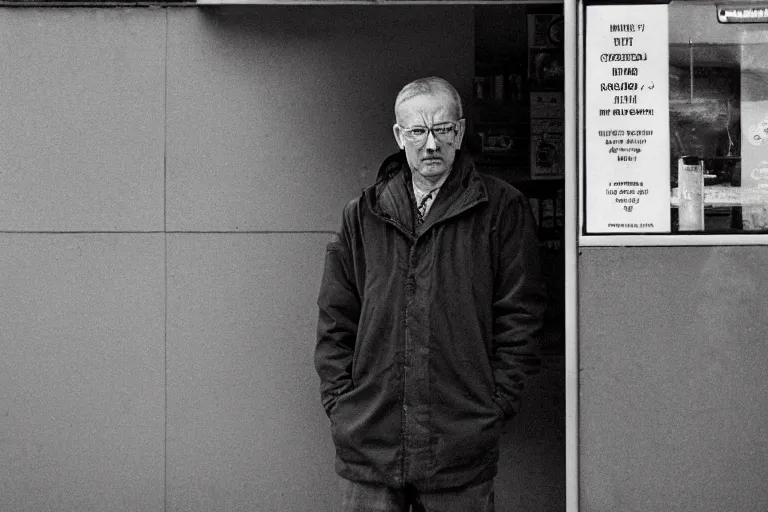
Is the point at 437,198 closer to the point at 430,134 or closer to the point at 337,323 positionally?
the point at 430,134

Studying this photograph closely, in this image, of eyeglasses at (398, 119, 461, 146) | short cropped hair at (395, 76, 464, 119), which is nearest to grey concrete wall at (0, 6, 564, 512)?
short cropped hair at (395, 76, 464, 119)

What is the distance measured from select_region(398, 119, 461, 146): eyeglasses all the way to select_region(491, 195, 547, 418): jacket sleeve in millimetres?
358

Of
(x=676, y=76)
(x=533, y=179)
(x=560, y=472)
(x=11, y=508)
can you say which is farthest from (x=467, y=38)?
(x=11, y=508)

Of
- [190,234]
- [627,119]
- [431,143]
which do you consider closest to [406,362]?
[431,143]

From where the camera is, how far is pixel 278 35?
4809 millimetres

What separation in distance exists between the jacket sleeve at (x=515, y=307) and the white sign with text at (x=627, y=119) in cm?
30

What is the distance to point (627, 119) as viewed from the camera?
400cm

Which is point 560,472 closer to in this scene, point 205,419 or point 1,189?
point 205,419

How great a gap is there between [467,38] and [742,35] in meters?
1.29

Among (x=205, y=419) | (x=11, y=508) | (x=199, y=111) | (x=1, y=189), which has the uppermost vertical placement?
(x=199, y=111)

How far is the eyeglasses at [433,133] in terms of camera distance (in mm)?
3949

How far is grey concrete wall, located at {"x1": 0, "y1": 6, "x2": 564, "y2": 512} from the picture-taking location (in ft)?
15.8

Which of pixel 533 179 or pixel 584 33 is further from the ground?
pixel 584 33

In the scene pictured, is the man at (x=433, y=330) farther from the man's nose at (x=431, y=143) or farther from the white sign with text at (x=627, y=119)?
the white sign with text at (x=627, y=119)
